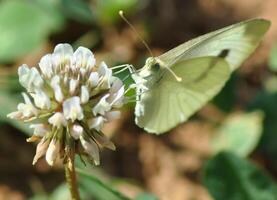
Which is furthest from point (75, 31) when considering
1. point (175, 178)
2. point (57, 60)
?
point (57, 60)

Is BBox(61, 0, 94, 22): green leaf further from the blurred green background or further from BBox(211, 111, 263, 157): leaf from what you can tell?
BBox(211, 111, 263, 157): leaf

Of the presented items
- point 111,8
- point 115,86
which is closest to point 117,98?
point 115,86

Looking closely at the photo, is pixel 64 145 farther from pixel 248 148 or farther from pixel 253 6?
pixel 253 6

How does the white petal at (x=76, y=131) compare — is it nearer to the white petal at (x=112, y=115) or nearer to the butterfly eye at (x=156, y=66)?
the white petal at (x=112, y=115)

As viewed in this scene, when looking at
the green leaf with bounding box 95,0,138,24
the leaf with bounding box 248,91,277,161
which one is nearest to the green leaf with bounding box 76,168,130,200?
the leaf with bounding box 248,91,277,161

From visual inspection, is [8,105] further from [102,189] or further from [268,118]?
[268,118]

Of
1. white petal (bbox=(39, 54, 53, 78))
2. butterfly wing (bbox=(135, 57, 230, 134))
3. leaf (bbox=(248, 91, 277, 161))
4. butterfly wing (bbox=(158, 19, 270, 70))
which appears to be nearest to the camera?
white petal (bbox=(39, 54, 53, 78))
